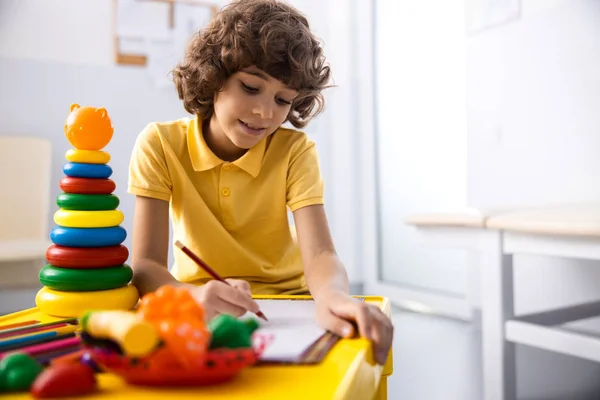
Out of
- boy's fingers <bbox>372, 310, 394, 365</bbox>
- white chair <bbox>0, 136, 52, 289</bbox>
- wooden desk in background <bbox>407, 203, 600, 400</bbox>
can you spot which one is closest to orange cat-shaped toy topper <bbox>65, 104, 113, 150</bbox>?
boy's fingers <bbox>372, 310, 394, 365</bbox>

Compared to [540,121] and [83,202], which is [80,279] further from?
[540,121]

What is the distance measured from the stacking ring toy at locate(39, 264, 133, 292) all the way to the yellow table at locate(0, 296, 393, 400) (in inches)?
11.7

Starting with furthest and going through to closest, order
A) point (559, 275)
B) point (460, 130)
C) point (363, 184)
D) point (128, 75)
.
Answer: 1. point (363, 184)
2. point (128, 75)
3. point (460, 130)
4. point (559, 275)

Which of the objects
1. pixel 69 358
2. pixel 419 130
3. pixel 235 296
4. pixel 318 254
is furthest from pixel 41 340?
pixel 419 130

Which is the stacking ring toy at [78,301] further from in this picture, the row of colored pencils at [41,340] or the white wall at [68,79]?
the white wall at [68,79]

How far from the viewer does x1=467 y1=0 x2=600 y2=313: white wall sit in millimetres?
1846

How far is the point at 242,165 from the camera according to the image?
1.12m

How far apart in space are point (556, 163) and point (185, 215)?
1.40 m

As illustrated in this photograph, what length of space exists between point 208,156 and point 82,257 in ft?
1.30

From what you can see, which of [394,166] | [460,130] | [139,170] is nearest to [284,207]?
[139,170]

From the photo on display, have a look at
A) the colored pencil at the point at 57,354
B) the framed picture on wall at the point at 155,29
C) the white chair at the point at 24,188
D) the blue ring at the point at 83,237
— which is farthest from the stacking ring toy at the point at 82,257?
the framed picture on wall at the point at 155,29

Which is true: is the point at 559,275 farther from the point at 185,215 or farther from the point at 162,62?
the point at 162,62

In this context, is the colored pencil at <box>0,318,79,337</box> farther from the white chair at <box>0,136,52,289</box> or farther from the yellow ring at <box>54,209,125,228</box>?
the white chair at <box>0,136,52,289</box>

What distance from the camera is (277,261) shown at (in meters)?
1.19
